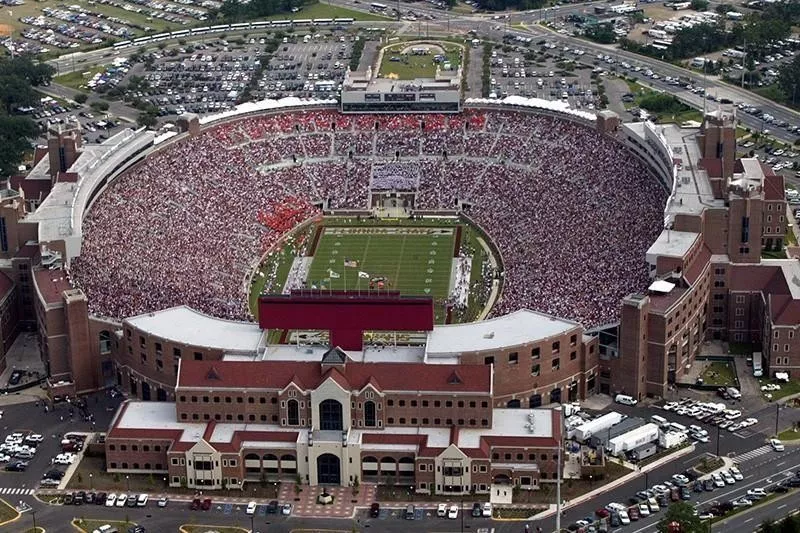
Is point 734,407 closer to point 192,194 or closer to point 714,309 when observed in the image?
point 714,309

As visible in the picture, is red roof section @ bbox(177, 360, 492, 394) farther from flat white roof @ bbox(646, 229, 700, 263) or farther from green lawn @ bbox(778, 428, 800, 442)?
green lawn @ bbox(778, 428, 800, 442)

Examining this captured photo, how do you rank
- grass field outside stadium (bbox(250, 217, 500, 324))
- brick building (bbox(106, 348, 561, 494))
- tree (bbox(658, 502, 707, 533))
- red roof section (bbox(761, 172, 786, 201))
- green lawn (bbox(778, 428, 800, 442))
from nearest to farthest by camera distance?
tree (bbox(658, 502, 707, 533)) → brick building (bbox(106, 348, 561, 494)) → green lawn (bbox(778, 428, 800, 442)) → grass field outside stadium (bbox(250, 217, 500, 324)) → red roof section (bbox(761, 172, 786, 201))

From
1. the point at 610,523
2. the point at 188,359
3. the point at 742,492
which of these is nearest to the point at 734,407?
the point at 742,492

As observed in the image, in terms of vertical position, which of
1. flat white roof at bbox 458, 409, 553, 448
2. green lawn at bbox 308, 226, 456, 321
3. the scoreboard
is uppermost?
the scoreboard

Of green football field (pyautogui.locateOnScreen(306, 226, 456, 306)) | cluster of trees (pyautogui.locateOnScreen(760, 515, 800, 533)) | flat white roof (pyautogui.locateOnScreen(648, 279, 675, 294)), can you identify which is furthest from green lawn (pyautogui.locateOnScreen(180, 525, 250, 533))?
flat white roof (pyautogui.locateOnScreen(648, 279, 675, 294))

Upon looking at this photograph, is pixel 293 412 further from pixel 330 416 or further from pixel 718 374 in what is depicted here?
pixel 718 374

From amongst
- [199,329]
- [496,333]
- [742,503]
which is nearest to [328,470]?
[199,329]

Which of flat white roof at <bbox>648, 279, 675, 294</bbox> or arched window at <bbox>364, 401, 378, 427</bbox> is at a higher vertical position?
flat white roof at <bbox>648, 279, 675, 294</bbox>

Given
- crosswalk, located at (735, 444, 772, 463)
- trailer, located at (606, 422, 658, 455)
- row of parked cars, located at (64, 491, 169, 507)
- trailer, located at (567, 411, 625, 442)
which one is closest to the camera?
row of parked cars, located at (64, 491, 169, 507)
